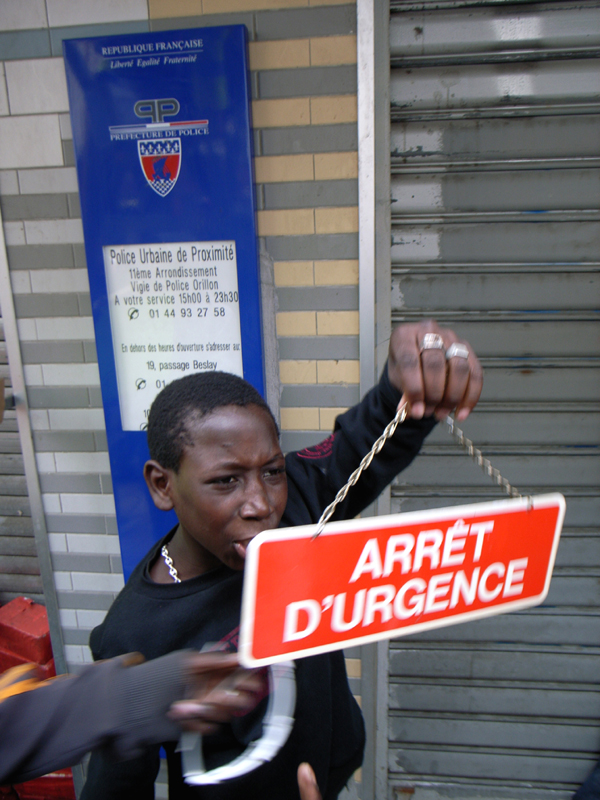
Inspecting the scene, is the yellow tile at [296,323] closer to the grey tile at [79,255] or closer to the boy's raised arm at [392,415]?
the boy's raised arm at [392,415]

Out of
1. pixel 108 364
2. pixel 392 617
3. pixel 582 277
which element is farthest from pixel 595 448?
pixel 108 364

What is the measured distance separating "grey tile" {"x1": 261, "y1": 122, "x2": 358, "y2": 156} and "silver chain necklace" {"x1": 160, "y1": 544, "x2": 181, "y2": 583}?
1687 mm

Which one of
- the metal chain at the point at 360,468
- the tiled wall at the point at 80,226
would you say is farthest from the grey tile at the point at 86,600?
the metal chain at the point at 360,468

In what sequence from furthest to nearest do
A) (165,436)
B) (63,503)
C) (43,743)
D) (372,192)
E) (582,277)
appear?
(63,503)
(582,277)
(372,192)
(165,436)
(43,743)

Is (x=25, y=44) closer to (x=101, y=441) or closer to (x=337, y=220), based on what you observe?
(x=337, y=220)

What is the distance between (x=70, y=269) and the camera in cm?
244

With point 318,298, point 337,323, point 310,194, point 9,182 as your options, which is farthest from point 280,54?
point 9,182

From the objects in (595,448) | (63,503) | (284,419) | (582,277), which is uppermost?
(582,277)

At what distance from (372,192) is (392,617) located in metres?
1.74

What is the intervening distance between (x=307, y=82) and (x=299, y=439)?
5.03ft

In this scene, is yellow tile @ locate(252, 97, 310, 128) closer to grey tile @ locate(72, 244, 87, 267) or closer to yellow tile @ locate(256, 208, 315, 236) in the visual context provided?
yellow tile @ locate(256, 208, 315, 236)

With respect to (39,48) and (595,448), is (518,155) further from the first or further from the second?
(39,48)

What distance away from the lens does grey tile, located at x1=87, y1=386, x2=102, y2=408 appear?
8.29 ft

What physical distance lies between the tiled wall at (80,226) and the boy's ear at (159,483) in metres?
1.16
